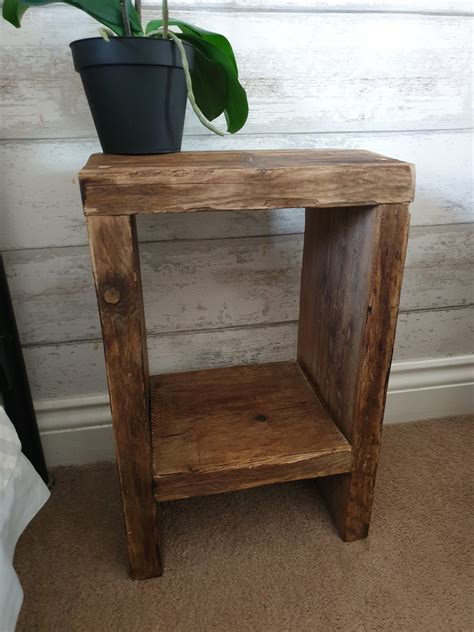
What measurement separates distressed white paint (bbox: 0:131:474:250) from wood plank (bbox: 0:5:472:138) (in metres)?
0.02

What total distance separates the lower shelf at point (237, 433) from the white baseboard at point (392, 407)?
0.17 m

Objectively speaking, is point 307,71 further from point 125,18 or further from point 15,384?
point 15,384

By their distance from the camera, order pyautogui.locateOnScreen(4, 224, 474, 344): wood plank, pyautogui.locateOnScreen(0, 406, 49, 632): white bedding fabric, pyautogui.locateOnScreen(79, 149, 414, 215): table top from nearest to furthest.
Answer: pyautogui.locateOnScreen(0, 406, 49, 632): white bedding fabric → pyautogui.locateOnScreen(79, 149, 414, 215): table top → pyautogui.locateOnScreen(4, 224, 474, 344): wood plank

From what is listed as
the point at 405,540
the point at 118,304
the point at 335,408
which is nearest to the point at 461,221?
the point at 335,408

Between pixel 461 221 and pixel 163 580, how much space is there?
82cm

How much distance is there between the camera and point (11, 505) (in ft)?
1.64

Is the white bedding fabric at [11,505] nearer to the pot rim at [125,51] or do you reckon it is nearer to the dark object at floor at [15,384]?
the dark object at floor at [15,384]

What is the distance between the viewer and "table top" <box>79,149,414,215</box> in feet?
1.78

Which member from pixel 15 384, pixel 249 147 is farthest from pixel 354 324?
pixel 15 384

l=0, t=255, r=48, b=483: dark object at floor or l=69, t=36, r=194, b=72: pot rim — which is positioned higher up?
l=69, t=36, r=194, b=72: pot rim

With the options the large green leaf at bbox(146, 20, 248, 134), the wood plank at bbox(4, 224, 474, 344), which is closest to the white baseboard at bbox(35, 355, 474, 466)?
the wood plank at bbox(4, 224, 474, 344)

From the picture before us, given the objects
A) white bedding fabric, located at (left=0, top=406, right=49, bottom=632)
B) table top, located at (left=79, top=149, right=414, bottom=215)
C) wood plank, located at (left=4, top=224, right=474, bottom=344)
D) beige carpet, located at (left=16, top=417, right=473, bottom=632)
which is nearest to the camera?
white bedding fabric, located at (left=0, top=406, right=49, bottom=632)

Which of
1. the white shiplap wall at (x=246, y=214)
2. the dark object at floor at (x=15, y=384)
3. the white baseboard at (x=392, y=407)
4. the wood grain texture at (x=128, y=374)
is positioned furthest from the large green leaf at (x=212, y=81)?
the white baseboard at (x=392, y=407)

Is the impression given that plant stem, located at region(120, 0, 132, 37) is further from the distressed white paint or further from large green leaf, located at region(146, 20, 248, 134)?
the distressed white paint
